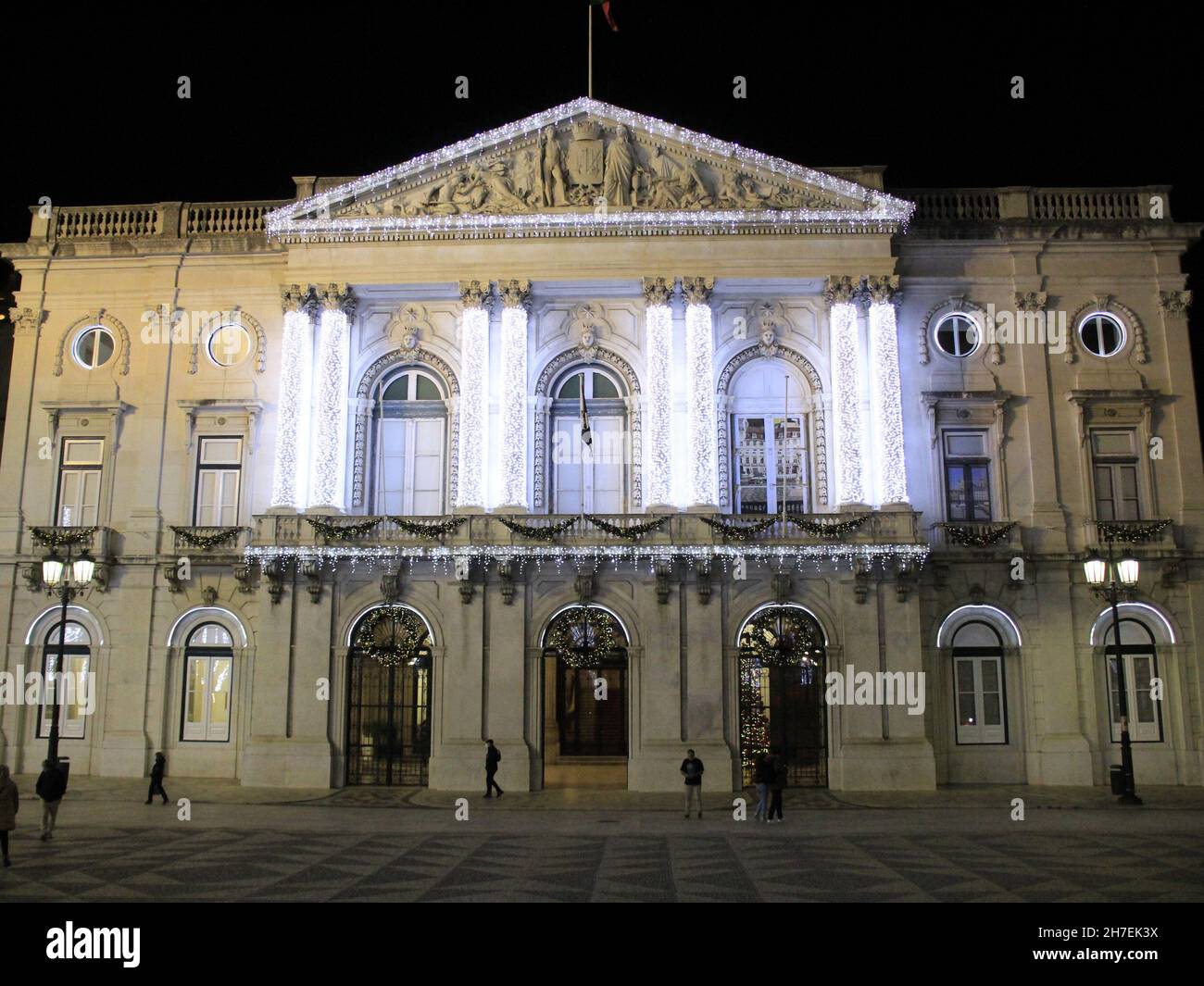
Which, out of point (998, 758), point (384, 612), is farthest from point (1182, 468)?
point (384, 612)

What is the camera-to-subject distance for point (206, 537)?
3166 cm

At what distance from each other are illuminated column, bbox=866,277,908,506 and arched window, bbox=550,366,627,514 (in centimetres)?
731

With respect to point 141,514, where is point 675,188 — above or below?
above

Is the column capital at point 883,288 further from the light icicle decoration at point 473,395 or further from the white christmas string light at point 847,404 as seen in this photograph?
the light icicle decoration at point 473,395

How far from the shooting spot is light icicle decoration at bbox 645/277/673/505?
30703 millimetres

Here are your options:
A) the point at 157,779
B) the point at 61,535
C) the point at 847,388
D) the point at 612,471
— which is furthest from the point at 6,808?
the point at 847,388

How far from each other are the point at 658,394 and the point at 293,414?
1059 centimetres

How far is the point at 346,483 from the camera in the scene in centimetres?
3180

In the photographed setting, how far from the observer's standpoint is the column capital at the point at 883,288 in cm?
3138

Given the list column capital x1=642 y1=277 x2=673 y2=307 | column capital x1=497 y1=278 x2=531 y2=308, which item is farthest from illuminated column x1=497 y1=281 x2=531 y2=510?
column capital x1=642 y1=277 x2=673 y2=307

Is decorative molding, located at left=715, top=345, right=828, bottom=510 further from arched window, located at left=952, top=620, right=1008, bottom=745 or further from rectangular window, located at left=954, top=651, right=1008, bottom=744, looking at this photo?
rectangular window, located at left=954, top=651, right=1008, bottom=744

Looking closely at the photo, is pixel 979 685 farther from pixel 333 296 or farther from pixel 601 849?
pixel 333 296

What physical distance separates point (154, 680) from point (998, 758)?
24.4 metres

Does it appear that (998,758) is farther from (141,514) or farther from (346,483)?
(141,514)
